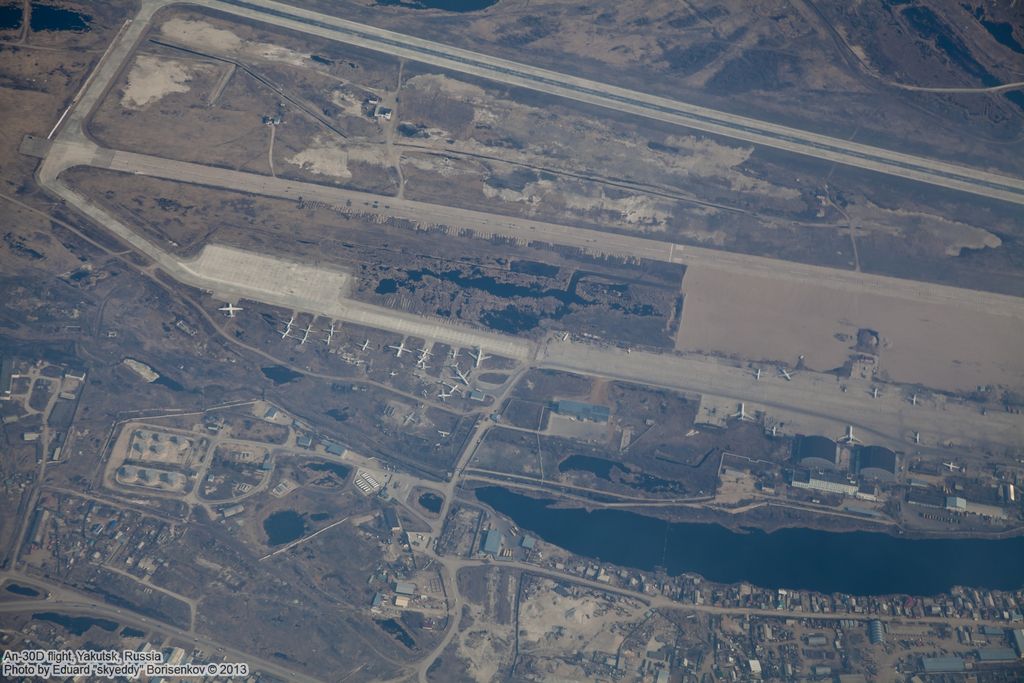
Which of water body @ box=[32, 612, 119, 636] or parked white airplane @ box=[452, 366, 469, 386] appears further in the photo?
parked white airplane @ box=[452, 366, 469, 386]

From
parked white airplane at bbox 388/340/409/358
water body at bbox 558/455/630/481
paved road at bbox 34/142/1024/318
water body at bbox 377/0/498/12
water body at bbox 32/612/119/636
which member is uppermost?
water body at bbox 377/0/498/12

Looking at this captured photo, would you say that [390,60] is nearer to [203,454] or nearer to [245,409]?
[245,409]

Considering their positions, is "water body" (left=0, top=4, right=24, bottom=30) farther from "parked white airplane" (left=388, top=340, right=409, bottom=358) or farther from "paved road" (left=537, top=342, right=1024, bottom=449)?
"paved road" (left=537, top=342, right=1024, bottom=449)

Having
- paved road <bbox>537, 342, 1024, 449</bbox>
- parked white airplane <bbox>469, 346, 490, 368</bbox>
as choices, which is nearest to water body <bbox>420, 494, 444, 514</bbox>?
parked white airplane <bbox>469, 346, 490, 368</bbox>

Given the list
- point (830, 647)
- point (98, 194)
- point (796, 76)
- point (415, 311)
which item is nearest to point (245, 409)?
point (415, 311)

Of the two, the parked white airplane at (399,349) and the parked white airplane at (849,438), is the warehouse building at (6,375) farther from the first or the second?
the parked white airplane at (849,438)

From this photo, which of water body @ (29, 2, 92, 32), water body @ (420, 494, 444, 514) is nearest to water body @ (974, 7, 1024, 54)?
water body @ (420, 494, 444, 514)

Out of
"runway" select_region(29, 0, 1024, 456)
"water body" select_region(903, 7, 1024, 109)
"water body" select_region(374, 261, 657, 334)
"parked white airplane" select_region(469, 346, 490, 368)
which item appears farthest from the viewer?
"water body" select_region(903, 7, 1024, 109)

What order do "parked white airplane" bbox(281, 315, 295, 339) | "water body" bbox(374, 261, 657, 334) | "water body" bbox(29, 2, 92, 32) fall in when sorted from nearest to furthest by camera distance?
"parked white airplane" bbox(281, 315, 295, 339) < "water body" bbox(374, 261, 657, 334) < "water body" bbox(29, 2, 92, 32)

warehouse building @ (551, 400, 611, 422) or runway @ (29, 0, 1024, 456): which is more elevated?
runway @ (29, 0, 1024, 456)

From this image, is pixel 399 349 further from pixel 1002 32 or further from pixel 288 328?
pixel 1002 32
